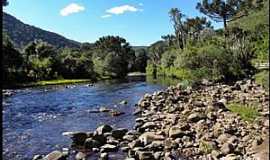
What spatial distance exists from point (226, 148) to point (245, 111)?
10.3m

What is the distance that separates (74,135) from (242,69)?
40.5 metres

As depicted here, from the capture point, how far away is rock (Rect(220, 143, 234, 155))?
63.7 ft

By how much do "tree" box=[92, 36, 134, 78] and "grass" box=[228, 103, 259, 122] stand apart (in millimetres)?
78010

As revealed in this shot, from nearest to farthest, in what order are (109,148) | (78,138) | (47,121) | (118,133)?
(109,148), (78,138), (118,133), (47,121)

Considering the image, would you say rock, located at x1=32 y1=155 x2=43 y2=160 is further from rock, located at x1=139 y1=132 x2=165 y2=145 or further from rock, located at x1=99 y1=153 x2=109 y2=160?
rock, located at x1=139 y1=132 x2=165 y2=145

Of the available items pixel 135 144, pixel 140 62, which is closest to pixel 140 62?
pixel 140 62

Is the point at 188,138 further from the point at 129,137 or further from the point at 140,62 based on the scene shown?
the point at 140,62

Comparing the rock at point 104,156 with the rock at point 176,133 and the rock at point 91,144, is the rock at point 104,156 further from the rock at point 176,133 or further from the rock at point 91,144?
the rock at point 176,133

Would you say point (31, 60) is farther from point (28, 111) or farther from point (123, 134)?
point (123, 134)

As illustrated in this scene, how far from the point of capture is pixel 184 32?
10550 centimetres

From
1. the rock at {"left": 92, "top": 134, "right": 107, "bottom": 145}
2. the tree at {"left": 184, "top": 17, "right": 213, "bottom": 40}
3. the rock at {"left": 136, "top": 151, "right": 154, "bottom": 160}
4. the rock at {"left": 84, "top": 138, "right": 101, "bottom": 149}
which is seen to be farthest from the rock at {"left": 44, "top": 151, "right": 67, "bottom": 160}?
the tree at {"left": 184, "top": 17, "right": 213, "bottom": 40}

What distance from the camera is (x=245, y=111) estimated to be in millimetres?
29359

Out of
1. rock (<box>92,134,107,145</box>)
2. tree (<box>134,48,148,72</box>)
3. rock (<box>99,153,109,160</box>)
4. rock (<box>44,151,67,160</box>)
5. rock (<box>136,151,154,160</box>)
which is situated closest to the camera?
rock (<box>136,151,154,160</box>)

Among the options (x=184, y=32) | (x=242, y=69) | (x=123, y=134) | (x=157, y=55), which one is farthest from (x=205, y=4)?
(x=157, y=55)
